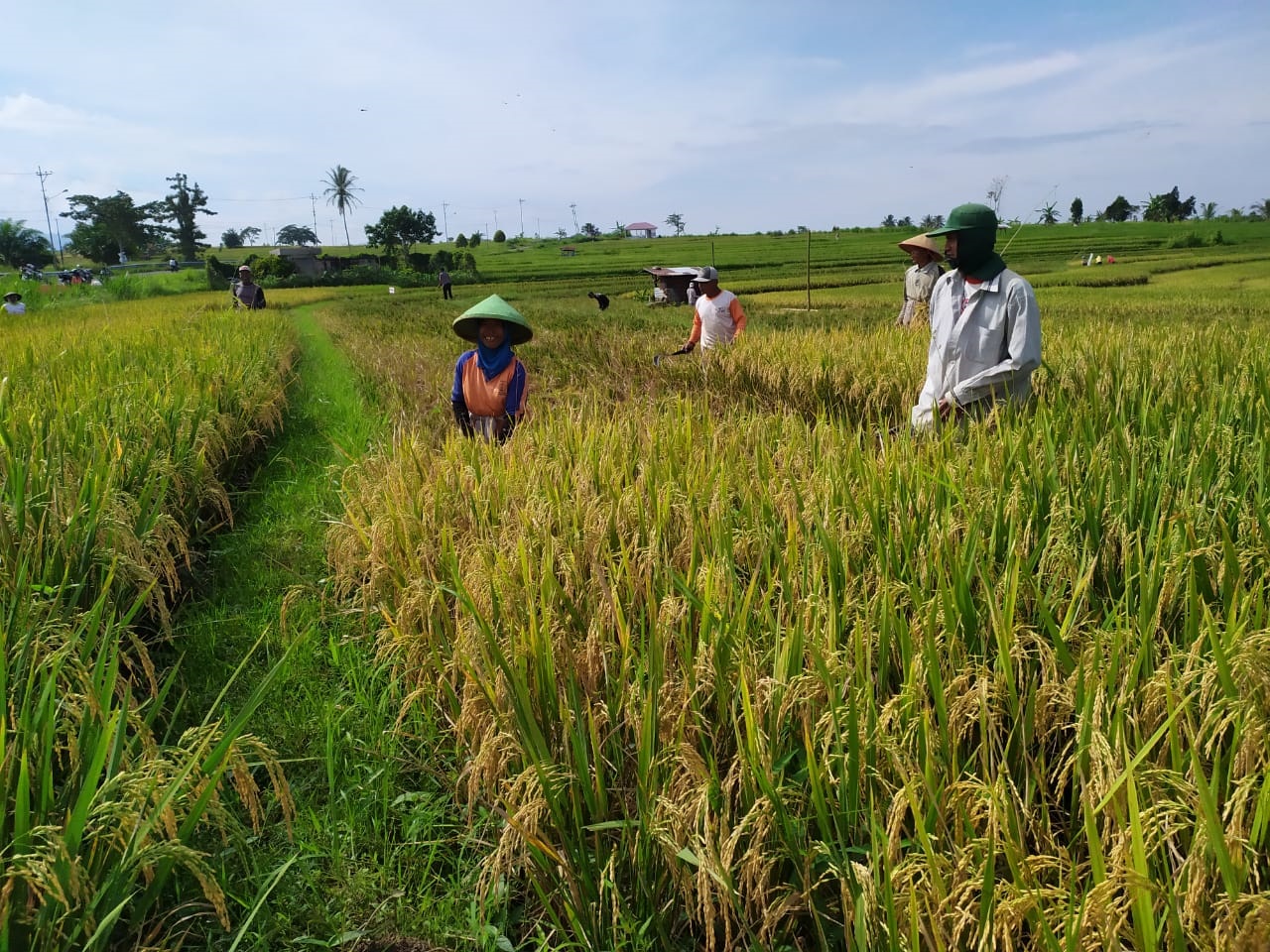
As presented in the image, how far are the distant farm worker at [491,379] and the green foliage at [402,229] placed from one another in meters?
67.5

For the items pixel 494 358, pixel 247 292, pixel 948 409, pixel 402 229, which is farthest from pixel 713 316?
pixel 402 229

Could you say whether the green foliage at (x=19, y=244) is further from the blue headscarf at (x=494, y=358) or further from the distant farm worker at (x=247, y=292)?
the blue headscarf at (x=494, y=358)

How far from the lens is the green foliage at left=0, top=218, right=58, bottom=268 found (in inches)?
2514

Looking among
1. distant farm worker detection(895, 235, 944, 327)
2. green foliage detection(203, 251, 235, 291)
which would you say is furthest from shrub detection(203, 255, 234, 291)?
distant farm worker detection(895, 235, 944, 327)

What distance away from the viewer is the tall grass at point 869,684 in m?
1.10

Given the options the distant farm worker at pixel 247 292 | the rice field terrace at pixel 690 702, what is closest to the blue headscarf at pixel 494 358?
the rice field terrace at pixel 690 702

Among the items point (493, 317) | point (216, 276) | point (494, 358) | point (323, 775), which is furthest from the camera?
point (216, 276)

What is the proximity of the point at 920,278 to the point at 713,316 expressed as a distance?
2254mm

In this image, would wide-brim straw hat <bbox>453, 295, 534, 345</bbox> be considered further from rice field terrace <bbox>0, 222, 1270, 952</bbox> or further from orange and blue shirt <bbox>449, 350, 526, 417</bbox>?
rice field terrace <bbox>0, 222, 1270, 952</bbox>

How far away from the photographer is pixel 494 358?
416 centimetres

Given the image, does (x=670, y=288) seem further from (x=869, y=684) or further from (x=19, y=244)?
(x=19, y=244)

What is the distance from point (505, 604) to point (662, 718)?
1.91 ft

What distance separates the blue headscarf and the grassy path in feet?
4.20

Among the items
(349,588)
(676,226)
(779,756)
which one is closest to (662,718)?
(779,756)
